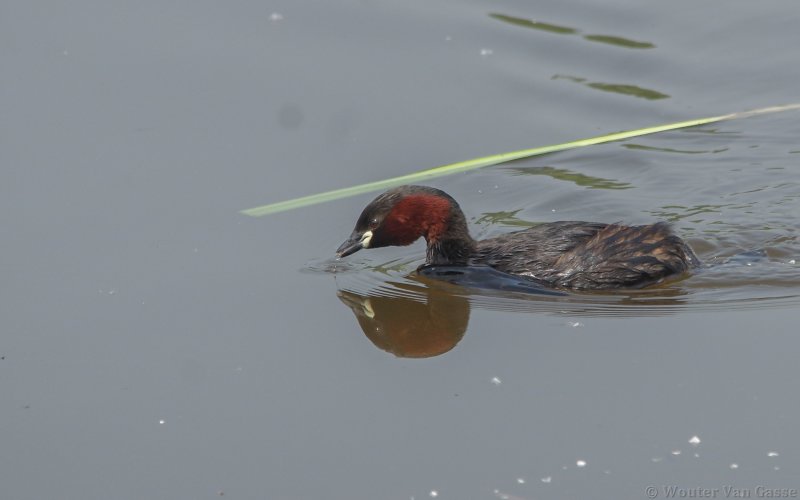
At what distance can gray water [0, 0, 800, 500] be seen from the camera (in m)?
6.59

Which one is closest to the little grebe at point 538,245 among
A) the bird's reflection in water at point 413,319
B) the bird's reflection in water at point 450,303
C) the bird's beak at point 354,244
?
the bird's beak at point 354,244

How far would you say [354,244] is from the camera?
912cm

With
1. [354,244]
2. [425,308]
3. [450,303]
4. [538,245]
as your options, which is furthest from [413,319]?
[538,245]

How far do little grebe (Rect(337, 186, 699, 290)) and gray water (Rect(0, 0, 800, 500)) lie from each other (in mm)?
258

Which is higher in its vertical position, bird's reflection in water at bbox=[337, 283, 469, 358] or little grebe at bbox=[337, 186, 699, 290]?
little grebe at bbox=[337, 186, 699, 290]

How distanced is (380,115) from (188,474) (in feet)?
16.8

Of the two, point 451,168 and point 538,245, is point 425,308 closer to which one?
point 538,245

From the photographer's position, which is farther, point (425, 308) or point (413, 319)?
point (425, 308)

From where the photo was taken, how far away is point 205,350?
773cm

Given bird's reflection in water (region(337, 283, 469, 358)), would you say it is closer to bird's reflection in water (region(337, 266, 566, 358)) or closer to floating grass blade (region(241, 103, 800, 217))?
bird's reflection in water (region(337, 266, 566, 358))

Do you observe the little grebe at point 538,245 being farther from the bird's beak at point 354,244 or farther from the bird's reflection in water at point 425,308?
the bird's reflection in water at point 425,308

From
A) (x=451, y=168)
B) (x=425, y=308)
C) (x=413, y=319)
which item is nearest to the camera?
(x=413, y=319)

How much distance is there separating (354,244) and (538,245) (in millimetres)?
1281

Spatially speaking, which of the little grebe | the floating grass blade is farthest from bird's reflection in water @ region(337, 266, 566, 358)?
the floating grass blade
